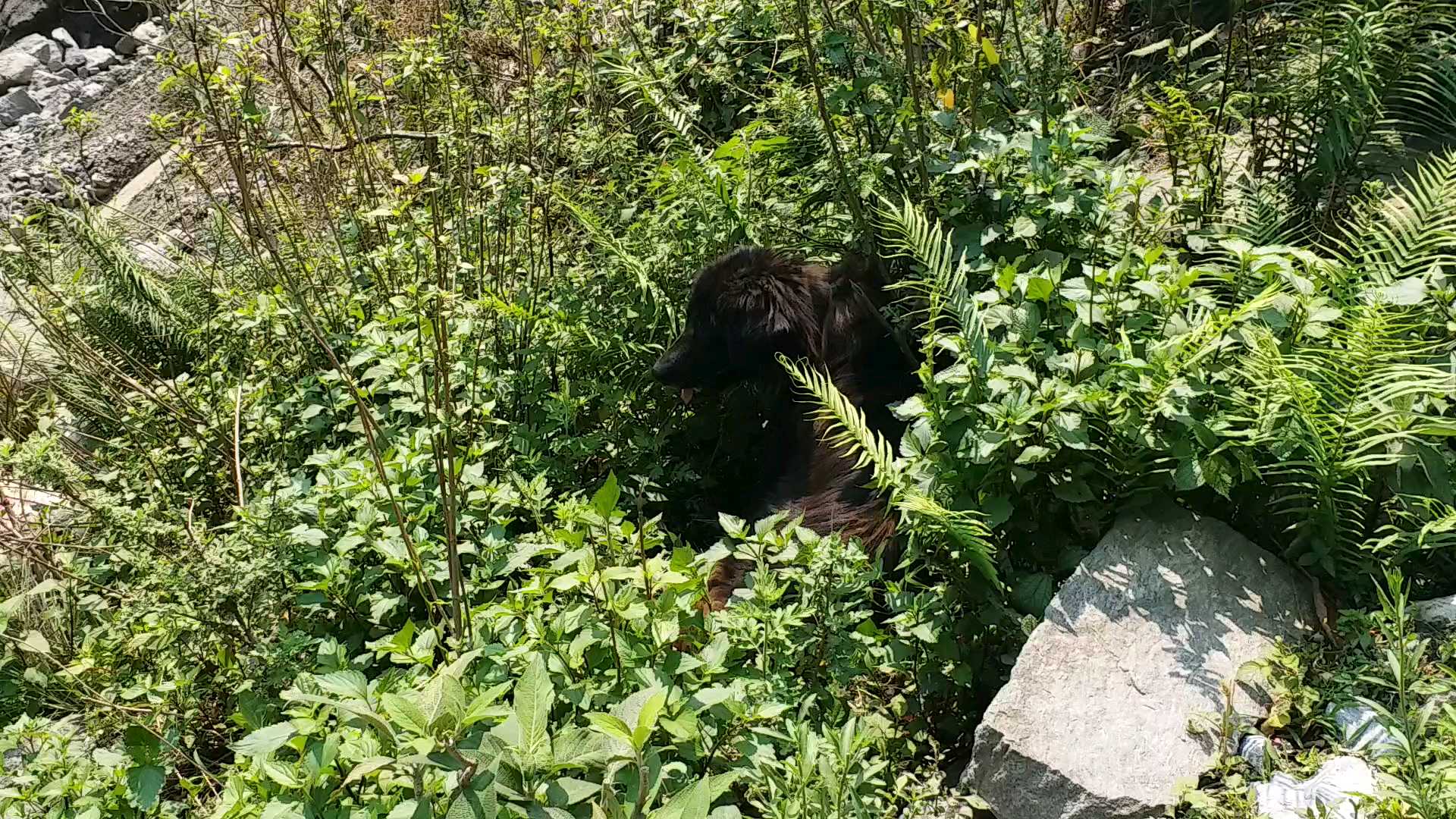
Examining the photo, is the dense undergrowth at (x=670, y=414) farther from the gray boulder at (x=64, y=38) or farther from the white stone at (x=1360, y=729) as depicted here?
the gray boulder at (x=64, y=38)

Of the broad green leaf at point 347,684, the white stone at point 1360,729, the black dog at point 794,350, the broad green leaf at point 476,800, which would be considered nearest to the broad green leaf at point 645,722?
the broad green leaf at point 476,800

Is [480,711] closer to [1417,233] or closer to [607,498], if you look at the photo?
[607,498]

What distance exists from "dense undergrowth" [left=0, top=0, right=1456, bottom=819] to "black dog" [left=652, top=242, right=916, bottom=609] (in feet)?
0.48

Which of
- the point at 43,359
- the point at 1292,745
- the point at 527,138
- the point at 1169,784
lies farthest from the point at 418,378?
the point at 43,359

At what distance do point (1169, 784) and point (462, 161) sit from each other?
340 cm

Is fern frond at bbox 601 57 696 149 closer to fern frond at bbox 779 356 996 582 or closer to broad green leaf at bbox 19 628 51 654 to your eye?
fern frond at bbox 779 356 996 582

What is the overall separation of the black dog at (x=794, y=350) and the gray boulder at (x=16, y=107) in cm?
858

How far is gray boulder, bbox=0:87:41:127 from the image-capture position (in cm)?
947

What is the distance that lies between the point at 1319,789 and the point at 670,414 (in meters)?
2.64

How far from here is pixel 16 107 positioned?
9508mm

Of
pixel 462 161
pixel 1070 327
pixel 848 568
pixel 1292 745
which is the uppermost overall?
pixel 462 161

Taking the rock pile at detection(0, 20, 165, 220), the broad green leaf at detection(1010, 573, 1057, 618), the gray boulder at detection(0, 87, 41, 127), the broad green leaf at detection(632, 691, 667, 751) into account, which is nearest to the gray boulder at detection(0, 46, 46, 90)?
the rock pile at detection(0, 20, 165, 220)

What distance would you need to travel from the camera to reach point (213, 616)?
9.84ft

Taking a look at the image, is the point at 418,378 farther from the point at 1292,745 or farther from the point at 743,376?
the point at 1292,745
